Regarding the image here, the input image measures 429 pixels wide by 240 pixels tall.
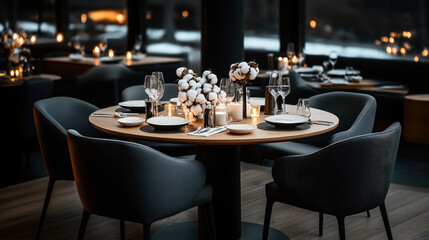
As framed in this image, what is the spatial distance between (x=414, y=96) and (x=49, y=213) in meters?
4.12

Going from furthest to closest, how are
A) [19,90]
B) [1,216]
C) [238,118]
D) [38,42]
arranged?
[38,42], [19,90], [1,216], [238,118]

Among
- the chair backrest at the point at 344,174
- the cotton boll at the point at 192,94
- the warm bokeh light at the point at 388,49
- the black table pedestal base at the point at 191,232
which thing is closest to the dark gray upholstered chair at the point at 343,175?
the chair backrest at the point at 344,174

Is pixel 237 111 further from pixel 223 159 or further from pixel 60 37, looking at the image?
pixel 60 37

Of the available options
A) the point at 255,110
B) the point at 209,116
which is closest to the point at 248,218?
the point at 255,110

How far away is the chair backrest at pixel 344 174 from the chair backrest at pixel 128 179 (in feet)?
1.88

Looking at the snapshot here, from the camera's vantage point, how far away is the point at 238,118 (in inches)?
129

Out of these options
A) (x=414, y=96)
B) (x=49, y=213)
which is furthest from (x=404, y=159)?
(x=49, y=213)

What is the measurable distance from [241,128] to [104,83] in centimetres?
407

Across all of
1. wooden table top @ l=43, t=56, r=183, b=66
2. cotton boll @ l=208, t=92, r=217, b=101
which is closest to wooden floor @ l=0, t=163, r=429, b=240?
cotton boll @ l=208, t=92, r=217, b=101

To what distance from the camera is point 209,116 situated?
121 inches

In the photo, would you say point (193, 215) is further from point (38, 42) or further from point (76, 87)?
point (38, 42)

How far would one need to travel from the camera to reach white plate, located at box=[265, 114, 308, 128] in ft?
9.78

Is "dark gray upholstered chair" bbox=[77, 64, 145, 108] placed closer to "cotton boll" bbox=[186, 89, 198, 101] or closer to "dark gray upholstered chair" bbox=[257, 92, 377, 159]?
"dark gray upholstered chair" bbox=[257, 92, 377, 159]

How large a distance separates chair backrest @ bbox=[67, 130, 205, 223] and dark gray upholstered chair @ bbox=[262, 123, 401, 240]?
1.85 ft
